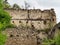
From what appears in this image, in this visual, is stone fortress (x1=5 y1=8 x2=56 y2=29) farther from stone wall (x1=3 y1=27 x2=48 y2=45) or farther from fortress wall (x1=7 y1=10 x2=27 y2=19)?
stone wall (x1=3 y1=27 x2=48 y2=45)

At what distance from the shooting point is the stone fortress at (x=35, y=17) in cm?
6462

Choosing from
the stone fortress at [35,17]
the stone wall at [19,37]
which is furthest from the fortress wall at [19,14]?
the stone wall at [19,37]

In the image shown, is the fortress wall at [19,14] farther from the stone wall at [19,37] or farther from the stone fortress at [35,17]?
the stone wall at [19,37]

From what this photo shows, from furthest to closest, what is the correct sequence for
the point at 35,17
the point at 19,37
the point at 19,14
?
the point at 35,17 < the point at 19,14 < the point at 19,37

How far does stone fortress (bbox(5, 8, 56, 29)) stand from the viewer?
212ft

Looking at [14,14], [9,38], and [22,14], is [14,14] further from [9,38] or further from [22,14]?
[9,38]

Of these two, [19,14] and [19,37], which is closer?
[19,37]

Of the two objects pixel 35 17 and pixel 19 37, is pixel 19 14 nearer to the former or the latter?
pixel 35 17

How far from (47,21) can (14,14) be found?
14.5 feet

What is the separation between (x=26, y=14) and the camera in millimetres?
64938

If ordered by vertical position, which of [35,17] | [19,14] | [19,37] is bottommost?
[19,37]

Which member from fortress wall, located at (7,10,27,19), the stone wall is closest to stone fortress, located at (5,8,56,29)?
fortress wall, located at (7,10,27,19)

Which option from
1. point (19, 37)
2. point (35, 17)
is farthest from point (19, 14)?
point (19, 37)

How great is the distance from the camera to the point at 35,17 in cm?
6531
